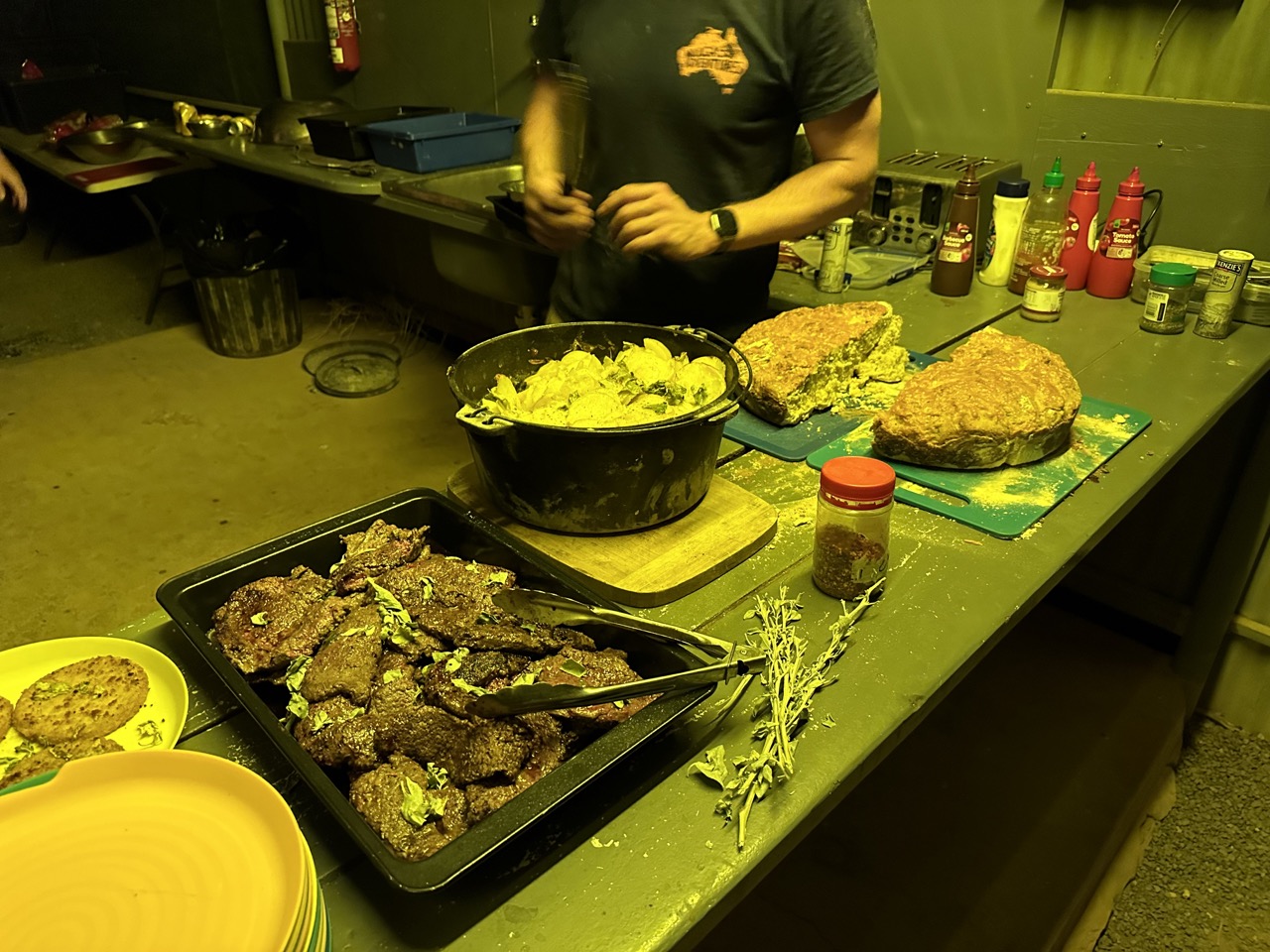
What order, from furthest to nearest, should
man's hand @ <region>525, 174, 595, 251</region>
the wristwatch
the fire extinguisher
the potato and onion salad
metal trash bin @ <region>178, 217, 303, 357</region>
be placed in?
the fire extinguisher, metal trash bin @ <region>178, 217, 303, 357</region>, man's hand @ <region>525, 174, 595, 251</region>, the wristwatch, the potato and onion salad

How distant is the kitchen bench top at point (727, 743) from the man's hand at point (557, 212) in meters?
0.58

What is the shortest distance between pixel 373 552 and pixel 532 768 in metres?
0.35

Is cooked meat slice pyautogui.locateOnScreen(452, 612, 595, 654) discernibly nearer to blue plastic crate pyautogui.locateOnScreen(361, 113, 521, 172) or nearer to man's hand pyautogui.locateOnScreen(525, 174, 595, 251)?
man's hand pyautogui.locateOnScreen(525, 174, 595, 251)

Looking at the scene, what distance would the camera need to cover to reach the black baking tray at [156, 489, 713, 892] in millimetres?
667

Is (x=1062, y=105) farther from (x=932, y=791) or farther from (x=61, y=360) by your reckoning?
(x=61, y=360)

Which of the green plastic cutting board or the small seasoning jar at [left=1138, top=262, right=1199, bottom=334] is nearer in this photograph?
the green plastic cutting board

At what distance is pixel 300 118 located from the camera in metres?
3.40

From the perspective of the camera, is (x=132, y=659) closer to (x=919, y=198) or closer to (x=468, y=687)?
(x=468, y=687)

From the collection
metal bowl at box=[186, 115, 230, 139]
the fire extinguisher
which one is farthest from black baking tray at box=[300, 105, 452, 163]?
the fire extinguisher

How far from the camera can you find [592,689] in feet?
2.51

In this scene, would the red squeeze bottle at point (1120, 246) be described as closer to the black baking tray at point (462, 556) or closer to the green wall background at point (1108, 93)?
the green wall background at point (1108, 93)

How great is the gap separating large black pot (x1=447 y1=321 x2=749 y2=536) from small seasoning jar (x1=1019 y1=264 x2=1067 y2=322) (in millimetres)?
966

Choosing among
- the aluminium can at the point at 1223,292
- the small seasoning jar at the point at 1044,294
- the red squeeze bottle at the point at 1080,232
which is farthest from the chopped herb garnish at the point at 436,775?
the red squeeze bottle at the point at 1080,232

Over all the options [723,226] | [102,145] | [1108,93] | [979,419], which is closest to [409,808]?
[979,419]
